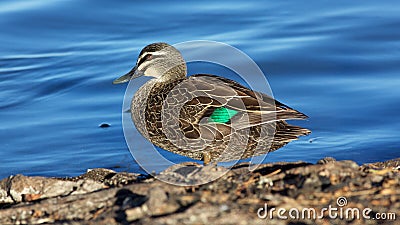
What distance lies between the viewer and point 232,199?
4.28 metres

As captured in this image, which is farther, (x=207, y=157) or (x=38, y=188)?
(x=207, y=157)

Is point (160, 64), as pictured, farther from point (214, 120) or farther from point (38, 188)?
point (38, 188)

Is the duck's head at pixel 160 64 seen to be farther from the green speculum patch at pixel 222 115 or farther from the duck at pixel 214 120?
the green speculum patch at pixel 222 115

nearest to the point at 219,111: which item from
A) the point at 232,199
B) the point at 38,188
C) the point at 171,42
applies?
the point at 38,188

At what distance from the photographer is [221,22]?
530 inches

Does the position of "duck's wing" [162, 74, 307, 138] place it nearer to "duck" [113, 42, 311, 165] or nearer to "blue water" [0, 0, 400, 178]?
"duck" [113, 42, 311, 165]

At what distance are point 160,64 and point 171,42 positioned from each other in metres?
4.76

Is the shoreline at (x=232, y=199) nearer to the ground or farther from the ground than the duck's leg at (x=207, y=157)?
nearer to the ground

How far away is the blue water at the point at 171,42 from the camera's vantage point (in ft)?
29.0

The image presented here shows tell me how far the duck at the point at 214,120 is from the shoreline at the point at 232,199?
4.75 ft

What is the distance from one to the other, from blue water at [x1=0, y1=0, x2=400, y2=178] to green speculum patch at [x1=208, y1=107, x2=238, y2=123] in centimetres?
193

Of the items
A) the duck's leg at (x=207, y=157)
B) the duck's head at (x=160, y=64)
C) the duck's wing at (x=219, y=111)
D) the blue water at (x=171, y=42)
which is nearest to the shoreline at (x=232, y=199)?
the duck's wing at (x=219, y=111)

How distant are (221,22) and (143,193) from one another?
30.3 ft

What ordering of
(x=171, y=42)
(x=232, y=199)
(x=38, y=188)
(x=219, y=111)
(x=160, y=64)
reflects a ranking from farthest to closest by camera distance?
(x=171, y=42)
(x=160, y=64)
(x=219, y=111)
(x=38, y=188)
(x=232, y=199)
